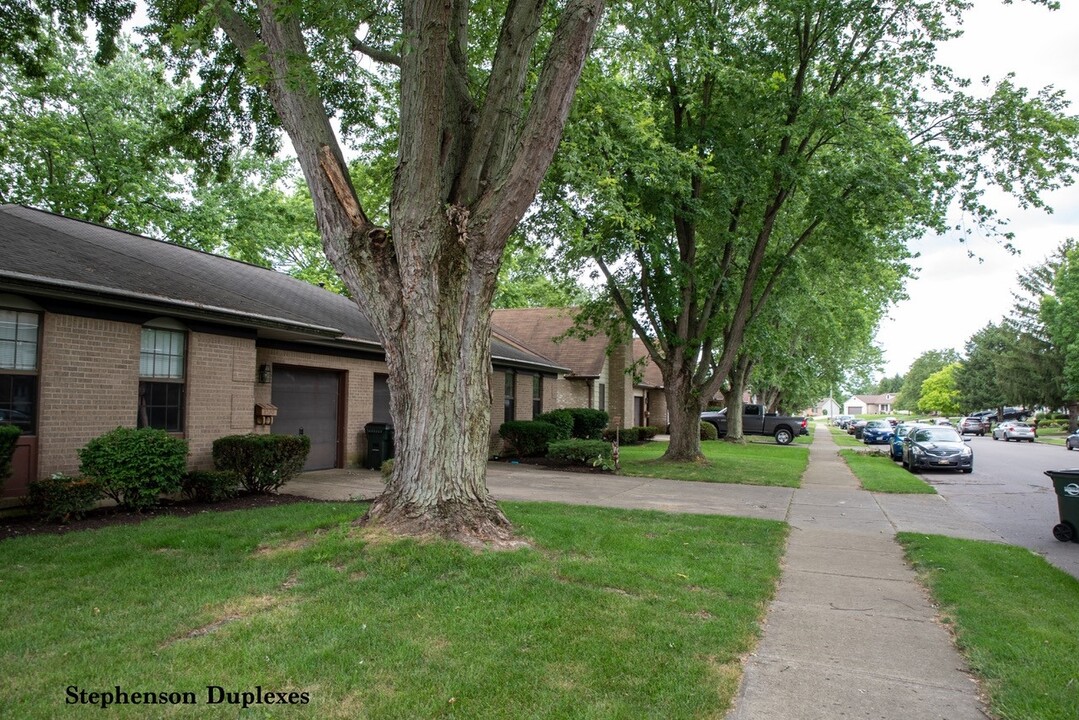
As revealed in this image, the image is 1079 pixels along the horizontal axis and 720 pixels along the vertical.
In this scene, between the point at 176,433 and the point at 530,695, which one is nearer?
the point at 530,695

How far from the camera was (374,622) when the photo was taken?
4.82 meters

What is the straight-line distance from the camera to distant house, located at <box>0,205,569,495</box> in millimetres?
8773

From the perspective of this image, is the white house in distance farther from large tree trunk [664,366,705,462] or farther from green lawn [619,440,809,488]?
large tree trunk [664,366,705,462]

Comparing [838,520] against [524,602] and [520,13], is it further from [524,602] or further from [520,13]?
[520,13]

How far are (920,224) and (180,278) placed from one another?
Answer: 633 inches

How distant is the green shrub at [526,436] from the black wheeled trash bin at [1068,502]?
44.0 feet

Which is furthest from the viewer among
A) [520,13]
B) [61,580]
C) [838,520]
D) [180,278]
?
[180,278]

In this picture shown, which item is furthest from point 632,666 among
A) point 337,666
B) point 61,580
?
point 61,580

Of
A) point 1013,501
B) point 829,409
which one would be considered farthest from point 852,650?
point 829,409

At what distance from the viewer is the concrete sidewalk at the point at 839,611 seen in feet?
13.1

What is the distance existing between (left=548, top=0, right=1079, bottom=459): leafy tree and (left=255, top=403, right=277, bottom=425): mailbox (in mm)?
7061

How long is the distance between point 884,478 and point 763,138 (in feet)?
29.6

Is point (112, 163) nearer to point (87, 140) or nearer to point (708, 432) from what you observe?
point (87, 140)

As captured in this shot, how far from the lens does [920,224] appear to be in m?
16.5
